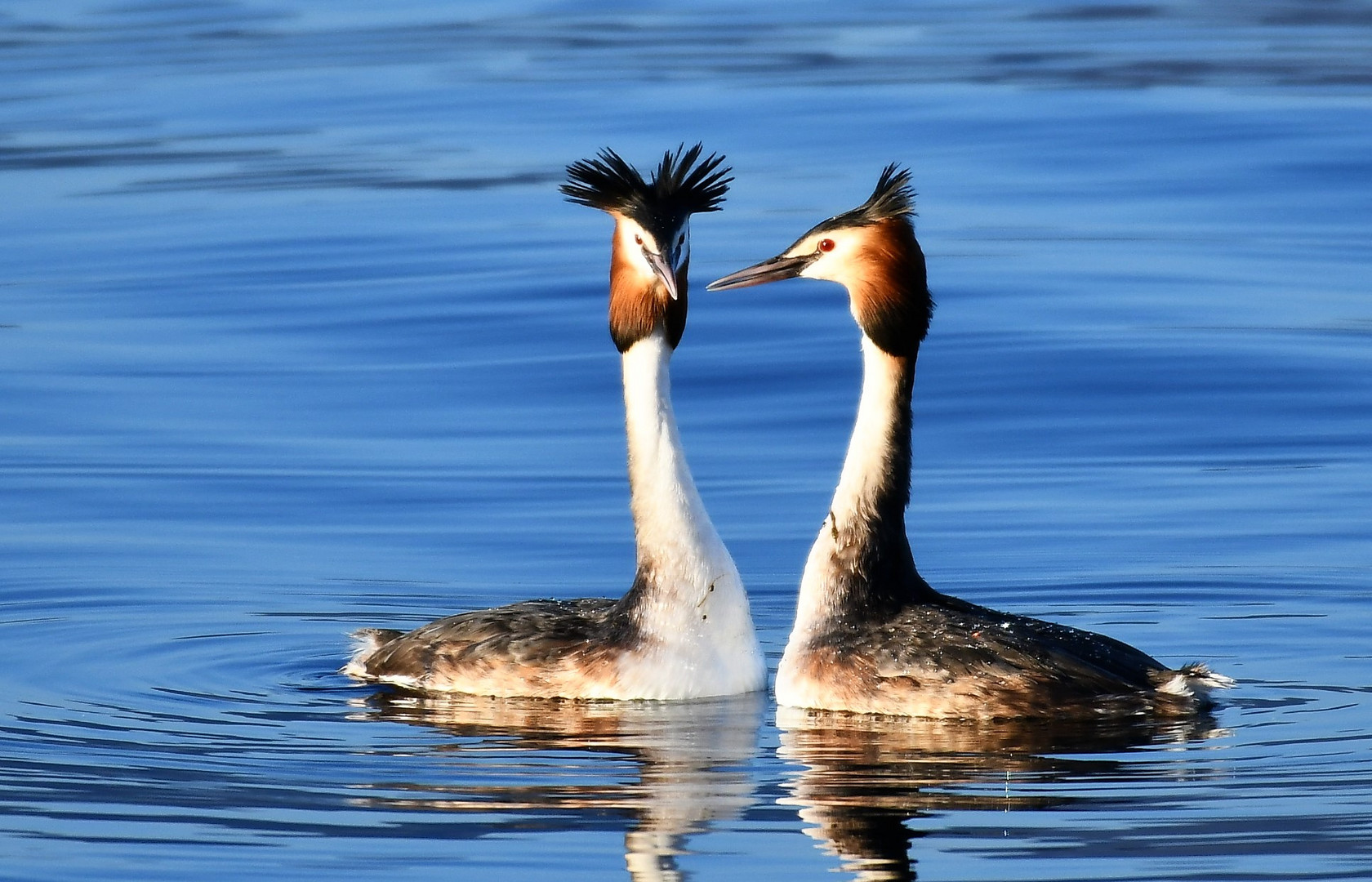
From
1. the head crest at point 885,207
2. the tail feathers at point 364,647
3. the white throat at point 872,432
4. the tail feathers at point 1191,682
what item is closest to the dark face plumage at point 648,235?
the head crest at point 885,207

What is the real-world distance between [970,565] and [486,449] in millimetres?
3909

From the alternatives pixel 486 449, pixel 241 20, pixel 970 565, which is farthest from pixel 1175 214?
pixel 241 20

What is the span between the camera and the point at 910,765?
341 inches

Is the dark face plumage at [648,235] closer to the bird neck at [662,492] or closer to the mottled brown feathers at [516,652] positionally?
the bird neck at [662,492]

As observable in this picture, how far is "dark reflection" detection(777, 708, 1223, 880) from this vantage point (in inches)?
308

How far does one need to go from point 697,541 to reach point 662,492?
24 cm

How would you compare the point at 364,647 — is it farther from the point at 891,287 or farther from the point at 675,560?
the point at 891,287

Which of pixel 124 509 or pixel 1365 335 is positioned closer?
pixel 124 509

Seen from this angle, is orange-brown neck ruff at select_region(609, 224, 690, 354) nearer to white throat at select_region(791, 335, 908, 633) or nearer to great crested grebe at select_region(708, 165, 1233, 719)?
great crested grebe at select_region(708, 165, 1233, 719)

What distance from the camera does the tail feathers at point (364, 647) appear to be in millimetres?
10406

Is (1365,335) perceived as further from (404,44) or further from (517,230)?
(404,44)

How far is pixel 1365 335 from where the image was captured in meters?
18.2

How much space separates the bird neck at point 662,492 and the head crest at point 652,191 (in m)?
0.47

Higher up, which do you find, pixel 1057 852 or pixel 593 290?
pixel 593 290
